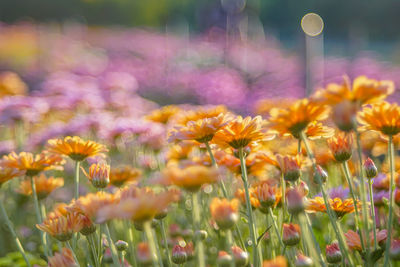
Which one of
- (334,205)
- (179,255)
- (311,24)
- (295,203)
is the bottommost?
(179,255)

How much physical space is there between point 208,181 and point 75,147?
632 mm

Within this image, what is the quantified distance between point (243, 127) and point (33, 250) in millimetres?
1531

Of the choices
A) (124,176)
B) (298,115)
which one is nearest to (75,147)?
(124,176)

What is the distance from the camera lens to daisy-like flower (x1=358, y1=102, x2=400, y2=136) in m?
1.25

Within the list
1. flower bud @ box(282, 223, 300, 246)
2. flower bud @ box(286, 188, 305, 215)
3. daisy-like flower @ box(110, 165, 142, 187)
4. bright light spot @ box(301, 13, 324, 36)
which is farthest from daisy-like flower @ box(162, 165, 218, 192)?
bright light spot @ box(301, 13, 324, 36)

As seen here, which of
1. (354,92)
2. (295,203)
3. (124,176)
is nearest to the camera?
(295,203)

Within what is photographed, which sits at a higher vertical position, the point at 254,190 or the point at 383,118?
the point at 383,118

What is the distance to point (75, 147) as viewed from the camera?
1.52 m

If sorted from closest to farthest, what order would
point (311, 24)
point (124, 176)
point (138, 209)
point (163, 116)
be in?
point (138, 209)
point (124, 176)
point (163, 116)
point (311, 24)

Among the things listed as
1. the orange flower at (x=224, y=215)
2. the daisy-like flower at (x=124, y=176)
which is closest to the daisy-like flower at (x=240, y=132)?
the orange flower at (x=224, y=215)

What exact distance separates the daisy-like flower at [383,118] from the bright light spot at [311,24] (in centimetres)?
382

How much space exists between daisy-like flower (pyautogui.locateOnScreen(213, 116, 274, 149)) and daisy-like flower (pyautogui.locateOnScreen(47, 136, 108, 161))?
1.36 ft

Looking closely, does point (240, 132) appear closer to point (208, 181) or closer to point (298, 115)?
point (298, 115)

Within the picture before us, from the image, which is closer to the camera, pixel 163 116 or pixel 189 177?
pixel 189 177
